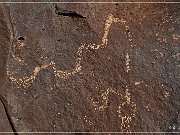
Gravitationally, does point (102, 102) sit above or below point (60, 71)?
below

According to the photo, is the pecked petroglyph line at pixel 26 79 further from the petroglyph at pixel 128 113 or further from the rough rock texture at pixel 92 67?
the petroglyph at pixel 128 113

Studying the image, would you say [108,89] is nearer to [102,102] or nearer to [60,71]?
[102,102]

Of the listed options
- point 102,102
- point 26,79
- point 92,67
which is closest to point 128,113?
point 102,102

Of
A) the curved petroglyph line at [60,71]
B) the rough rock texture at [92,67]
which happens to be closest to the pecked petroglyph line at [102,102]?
the rough rock texture at [92,67]

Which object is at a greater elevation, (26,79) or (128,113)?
(26,79)

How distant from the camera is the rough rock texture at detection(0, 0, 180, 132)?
164cm

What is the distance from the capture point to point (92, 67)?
1680mm

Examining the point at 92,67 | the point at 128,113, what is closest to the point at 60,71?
the point at 92,67

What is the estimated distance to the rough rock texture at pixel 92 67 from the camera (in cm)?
164

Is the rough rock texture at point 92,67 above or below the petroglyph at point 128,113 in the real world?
above

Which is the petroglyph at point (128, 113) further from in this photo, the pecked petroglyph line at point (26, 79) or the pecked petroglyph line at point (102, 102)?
the pecked petroglyph line at point (26, 79)

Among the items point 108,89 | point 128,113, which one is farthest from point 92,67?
point 128,113

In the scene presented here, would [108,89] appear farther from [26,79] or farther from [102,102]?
[26,79]

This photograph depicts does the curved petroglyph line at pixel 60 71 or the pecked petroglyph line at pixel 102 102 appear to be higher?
the curved petroglyph line at pixel 60 71
